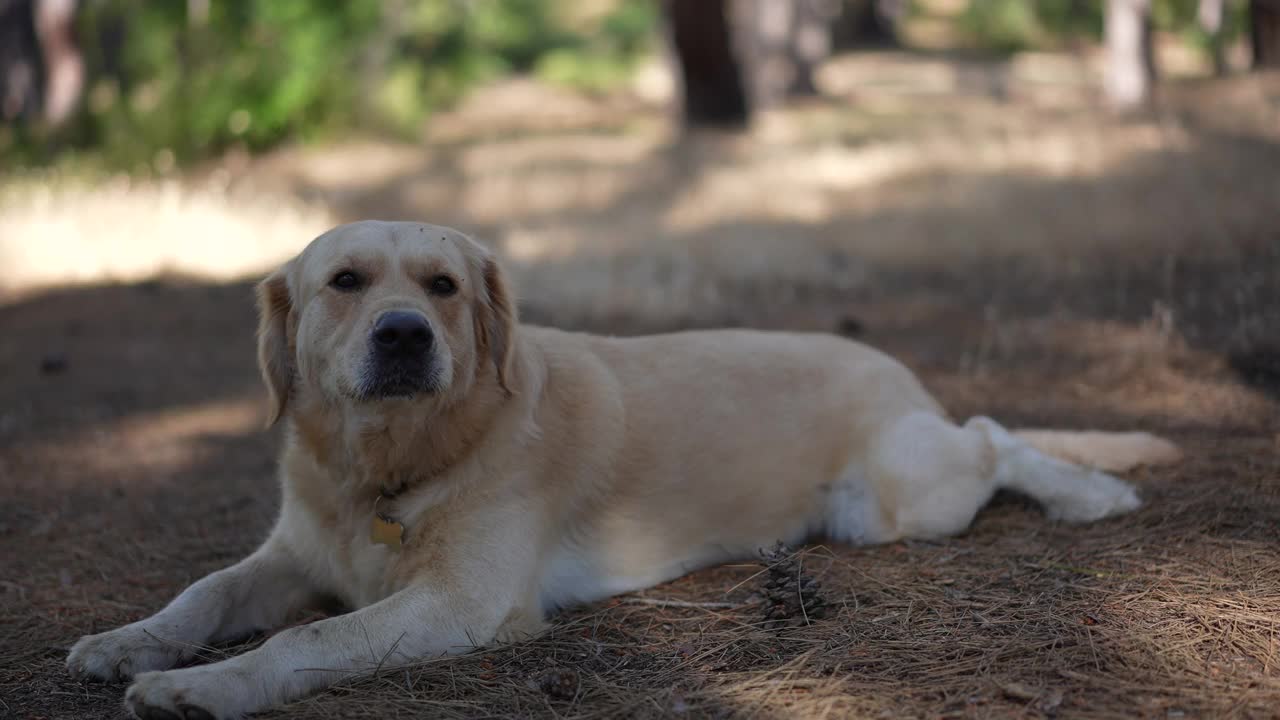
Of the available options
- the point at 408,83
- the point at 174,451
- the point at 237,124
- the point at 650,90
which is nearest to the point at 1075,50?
the point at 650,90

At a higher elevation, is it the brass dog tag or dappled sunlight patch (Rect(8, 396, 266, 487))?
the brass dog tag

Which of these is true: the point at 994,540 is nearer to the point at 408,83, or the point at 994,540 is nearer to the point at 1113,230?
the point at 1113,230

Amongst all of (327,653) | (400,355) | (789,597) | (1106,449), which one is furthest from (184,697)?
(1106,449)

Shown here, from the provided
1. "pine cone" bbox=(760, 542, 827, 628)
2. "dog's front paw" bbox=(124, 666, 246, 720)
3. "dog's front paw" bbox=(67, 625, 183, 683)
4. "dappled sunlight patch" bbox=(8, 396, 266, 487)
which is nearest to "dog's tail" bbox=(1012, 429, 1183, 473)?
"pine cone" bbox=(760, 542, 827, 628)

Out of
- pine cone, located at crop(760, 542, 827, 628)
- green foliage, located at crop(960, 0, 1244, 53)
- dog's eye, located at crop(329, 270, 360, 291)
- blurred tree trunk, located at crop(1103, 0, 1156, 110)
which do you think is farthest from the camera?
green foliage, located at crop(960, 0, 1244, 53)

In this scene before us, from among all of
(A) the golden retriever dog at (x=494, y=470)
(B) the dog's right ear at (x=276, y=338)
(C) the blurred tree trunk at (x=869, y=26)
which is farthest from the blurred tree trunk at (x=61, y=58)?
(C) the blurred tree trunk at (x=869, y=26)

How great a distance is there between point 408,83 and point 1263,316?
13246 mm

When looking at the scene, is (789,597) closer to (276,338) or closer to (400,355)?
(400,355)

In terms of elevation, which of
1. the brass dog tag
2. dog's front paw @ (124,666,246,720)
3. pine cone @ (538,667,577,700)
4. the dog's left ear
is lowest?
pine cone @ (538,667,577,700)

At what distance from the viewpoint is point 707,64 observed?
14.4 metres

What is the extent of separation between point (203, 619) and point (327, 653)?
629mm

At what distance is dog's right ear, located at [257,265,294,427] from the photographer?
344 centimetres

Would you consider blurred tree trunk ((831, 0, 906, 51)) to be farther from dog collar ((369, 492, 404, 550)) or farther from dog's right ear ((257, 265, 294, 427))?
dog collar ((369, 492, 404, 550))

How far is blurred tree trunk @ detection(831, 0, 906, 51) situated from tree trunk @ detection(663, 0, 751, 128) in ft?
82.9
